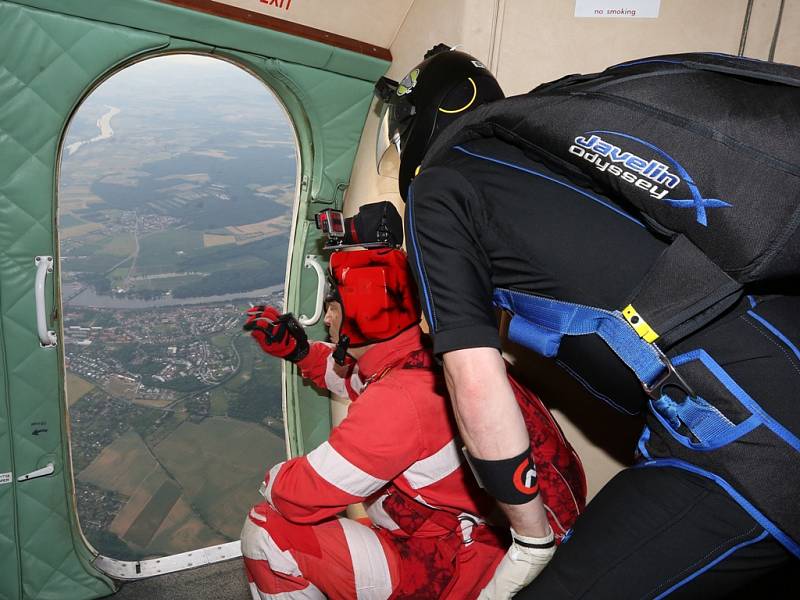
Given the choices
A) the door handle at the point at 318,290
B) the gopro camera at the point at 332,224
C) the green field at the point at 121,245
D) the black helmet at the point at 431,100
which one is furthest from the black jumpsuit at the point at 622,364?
the green field at the point at 121,245

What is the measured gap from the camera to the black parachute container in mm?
1117

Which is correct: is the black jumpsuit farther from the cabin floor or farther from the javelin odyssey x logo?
the cabin floor

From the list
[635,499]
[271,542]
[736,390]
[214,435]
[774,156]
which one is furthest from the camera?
[214,435]

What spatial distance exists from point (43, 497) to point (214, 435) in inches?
32.2

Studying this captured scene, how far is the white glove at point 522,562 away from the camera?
60.4 inches

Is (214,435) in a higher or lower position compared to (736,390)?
lower

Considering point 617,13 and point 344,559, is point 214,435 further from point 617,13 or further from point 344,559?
point 617,13

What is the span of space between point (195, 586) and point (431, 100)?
2623 millimetres

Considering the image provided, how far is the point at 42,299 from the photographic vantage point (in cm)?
249

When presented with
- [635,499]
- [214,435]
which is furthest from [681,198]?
[214,435]

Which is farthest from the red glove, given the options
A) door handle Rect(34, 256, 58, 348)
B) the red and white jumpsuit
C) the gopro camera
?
door handle Rect(34, 256, 58, 348)

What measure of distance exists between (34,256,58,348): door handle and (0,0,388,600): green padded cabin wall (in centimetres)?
3

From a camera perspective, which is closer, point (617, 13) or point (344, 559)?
point (344, 559)

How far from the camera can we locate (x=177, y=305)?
307 centimetres
